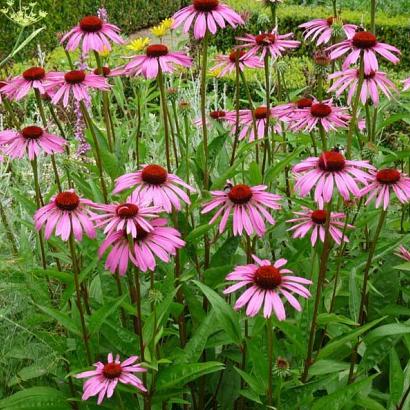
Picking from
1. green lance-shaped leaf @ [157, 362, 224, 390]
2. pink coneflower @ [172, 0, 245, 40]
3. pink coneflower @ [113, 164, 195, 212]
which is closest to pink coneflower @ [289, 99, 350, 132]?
pink coneflower @ [172, 0, 245, 40]

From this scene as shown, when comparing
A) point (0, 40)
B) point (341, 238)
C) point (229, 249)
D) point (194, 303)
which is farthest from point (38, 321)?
point (0, 40)

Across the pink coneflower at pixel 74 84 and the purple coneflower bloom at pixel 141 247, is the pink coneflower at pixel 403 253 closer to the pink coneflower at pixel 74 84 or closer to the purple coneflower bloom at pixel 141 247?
the purple coneflower bloom at pixel 141 247

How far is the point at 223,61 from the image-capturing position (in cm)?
242

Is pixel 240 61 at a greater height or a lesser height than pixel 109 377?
greater

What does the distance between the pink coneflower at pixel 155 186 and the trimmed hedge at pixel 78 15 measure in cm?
564

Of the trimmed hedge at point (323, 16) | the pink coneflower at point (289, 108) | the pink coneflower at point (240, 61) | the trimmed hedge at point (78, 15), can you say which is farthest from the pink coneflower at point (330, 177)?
the trimmed hedge at point (78, 15)

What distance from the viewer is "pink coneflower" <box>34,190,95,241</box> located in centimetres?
157

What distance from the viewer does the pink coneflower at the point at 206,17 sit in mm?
1832

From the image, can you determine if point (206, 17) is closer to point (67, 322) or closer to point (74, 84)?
point (74, 84)

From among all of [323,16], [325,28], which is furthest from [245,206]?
[323,16]

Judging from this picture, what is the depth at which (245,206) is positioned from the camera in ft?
5.63

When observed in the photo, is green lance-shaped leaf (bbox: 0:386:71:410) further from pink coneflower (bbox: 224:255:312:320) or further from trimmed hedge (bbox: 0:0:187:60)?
trimmed hedge (bbox: 0:0:187:60)

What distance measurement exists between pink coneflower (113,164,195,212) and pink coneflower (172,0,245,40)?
1.31 ft

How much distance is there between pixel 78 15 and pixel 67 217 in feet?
28.2
